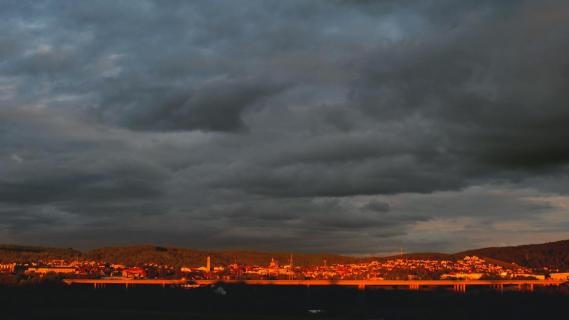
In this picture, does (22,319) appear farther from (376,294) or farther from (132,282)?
(132,282)

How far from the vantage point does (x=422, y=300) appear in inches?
5374

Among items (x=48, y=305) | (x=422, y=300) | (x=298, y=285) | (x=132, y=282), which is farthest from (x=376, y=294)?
(x=48, y=305)

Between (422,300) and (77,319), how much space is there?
91089 mm

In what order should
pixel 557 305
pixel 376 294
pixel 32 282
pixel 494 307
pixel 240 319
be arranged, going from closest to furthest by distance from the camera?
1. pixel 240 319
2. pixel 494 307
3. pixel 557 305
4. pixel 32 282
5. pixel 376 294

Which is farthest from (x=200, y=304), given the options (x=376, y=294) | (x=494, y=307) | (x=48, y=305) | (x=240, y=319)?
(x=376, y=294)

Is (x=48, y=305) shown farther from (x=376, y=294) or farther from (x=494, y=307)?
(x=376, y=294)

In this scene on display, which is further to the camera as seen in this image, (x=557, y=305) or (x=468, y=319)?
(x=557, y=305)

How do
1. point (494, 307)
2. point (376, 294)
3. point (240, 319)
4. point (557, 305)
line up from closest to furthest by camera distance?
point (240, 319) → point (494, 307) → point (557, 305) → point (376, 294)

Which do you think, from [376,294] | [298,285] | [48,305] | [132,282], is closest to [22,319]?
[48,305]

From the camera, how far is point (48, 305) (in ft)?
281

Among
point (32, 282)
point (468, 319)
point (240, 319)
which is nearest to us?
point (240, 319)

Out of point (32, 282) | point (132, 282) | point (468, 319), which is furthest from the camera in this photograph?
point (132, 282)

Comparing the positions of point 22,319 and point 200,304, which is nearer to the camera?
point 22,319

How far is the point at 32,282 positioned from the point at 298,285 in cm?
8772
